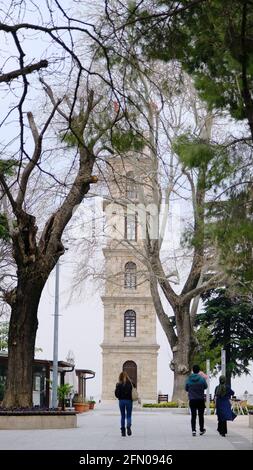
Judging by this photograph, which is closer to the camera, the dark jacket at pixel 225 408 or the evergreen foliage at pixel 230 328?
the dark jacket at pixel 225 408

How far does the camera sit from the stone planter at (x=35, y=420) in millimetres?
17781

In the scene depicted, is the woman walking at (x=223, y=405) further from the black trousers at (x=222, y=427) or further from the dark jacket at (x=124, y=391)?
the dark jacket at (x=124, y=391)

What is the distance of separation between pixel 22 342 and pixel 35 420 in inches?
78.3

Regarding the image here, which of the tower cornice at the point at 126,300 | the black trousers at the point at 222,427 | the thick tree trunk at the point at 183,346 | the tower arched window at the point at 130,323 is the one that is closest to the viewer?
the black trousers at the point at 222,427

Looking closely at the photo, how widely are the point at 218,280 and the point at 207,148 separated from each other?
1777 centimetres

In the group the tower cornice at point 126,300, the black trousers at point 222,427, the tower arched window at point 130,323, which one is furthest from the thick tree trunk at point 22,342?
the tower arched window at point 130,323

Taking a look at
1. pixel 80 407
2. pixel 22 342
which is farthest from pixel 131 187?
pixel 22 342

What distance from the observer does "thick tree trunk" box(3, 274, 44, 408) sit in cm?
1889

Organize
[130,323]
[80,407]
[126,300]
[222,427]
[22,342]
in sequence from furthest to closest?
[130,323] → [126,300] → [80,407] → [22,342] → [222,427]

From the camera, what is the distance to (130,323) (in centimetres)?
6650

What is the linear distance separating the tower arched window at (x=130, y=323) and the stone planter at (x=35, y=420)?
4740cm

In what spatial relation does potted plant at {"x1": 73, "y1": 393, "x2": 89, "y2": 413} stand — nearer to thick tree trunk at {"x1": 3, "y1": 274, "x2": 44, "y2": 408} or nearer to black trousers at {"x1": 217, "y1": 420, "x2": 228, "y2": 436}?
thick tree trunk at {"x1": 3, "y1": 274, "x2": 44, "y2": 408}

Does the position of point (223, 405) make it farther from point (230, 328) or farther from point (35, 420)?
point (230, 328)

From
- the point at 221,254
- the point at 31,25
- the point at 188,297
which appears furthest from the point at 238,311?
the point at 31,25
